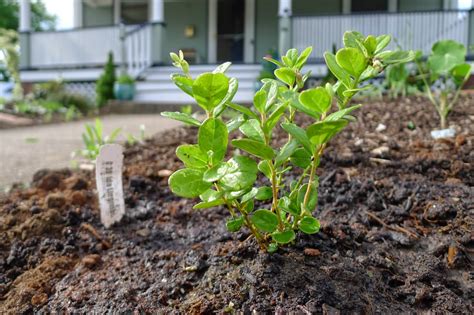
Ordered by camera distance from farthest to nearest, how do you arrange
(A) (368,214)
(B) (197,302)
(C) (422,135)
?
(C) (422,135) < (A) (368,214) < (B) (197,302)

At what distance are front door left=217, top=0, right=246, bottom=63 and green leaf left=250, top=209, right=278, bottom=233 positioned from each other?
42.1ft

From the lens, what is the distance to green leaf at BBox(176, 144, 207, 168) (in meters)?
0.92

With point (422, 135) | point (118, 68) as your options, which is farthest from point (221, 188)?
point (118, 68)

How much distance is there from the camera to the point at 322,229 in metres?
1.30

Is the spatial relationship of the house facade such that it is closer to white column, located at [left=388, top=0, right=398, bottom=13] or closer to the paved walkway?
white column, located at [left=388, top=0, right=398, bottom=13]

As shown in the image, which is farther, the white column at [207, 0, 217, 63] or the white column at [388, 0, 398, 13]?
the white column at [207, 0, 217, 63]

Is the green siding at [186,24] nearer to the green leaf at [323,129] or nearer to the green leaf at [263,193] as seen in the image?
the green leaf at [263,193]

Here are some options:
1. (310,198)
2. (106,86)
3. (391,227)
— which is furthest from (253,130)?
(106,86)

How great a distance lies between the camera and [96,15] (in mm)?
14539

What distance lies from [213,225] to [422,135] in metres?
1.49

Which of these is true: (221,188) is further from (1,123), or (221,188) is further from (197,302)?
(1,123)

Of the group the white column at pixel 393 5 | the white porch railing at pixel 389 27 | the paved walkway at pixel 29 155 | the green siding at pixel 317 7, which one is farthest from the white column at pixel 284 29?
the paved walkway at pixel 29 155

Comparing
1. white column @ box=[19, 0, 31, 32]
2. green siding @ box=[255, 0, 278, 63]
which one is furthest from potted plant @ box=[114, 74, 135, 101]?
white column @ box=[19, 0, 31, 32]

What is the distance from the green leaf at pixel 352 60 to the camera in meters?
0.92
